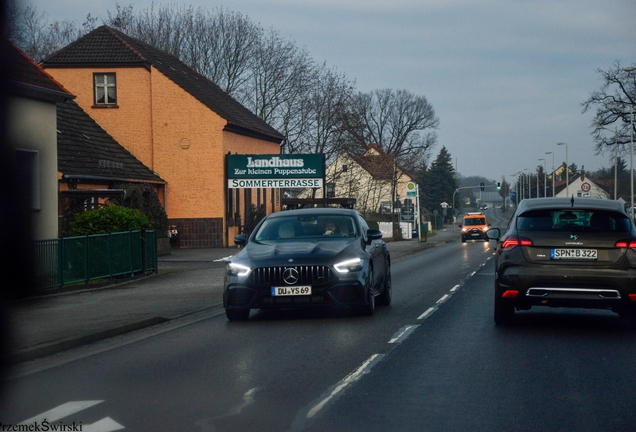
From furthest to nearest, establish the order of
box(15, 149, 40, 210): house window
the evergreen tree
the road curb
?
the evergreen tree → box(15, 149, 40, 210): house window → the road curb

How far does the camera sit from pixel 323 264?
39.1 ft

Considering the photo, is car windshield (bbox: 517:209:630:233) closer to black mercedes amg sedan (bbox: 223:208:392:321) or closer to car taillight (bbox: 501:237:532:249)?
car taillight (bbox: 501:237:532:249)

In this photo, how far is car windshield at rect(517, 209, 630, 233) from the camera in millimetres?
10695

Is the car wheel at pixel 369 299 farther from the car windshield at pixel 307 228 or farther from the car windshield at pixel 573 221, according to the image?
the car windshield at pixel 573 221

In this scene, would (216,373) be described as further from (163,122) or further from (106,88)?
(106,88)

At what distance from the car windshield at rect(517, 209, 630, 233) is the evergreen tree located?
115 meters

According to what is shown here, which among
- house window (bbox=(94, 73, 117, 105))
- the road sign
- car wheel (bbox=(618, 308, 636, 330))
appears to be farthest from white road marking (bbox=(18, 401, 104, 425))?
the road sign

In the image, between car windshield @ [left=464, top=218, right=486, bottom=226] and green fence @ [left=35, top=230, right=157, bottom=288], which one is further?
car windshield @ [left=464, top=218, right=486, bottom=226]

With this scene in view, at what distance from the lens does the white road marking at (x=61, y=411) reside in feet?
20.7

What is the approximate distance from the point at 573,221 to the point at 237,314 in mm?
4829

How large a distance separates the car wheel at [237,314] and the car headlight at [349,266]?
4.95 feet

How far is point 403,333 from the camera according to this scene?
35.7 feet

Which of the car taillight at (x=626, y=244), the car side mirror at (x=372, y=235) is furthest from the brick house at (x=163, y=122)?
the car taillight at (x=626, y=244)

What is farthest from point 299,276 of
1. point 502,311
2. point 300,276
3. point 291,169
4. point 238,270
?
point 291,169
